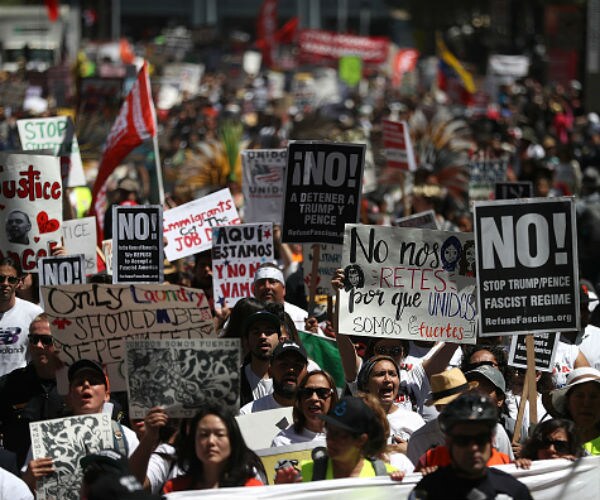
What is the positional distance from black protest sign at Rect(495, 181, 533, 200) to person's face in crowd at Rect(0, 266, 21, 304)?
5788mm

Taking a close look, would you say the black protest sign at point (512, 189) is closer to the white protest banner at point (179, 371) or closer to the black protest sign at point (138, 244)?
→ the black protest sign at point (138, 244)

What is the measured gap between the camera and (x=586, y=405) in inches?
297

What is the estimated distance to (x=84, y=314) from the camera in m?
7.71

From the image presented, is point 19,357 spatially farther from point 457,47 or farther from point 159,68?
point 457,47

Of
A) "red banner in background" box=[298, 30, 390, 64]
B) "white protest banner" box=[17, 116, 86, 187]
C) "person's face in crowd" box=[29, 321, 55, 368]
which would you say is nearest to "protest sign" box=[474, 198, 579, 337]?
"person's face in crowd" box=[29, 321, 55, 368]

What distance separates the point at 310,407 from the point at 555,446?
3.83 feet

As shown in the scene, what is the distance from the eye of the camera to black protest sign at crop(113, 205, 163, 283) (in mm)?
10250

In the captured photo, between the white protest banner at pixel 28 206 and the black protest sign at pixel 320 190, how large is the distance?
1.63 metres

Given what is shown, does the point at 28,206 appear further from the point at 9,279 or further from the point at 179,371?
the point at 179,371

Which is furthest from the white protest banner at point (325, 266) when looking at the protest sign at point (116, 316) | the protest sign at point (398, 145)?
the protest sign at point (398, 145)

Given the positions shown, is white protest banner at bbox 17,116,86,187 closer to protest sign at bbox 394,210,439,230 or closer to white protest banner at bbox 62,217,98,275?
white protest banner at bbox 62,217,98,275

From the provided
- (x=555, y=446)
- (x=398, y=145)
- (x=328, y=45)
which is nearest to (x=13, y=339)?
(x=555, y=446)

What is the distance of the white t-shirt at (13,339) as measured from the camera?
9.23 metres

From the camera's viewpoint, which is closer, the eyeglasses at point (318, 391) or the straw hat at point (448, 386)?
the eyeglasses at point (318, 391)
